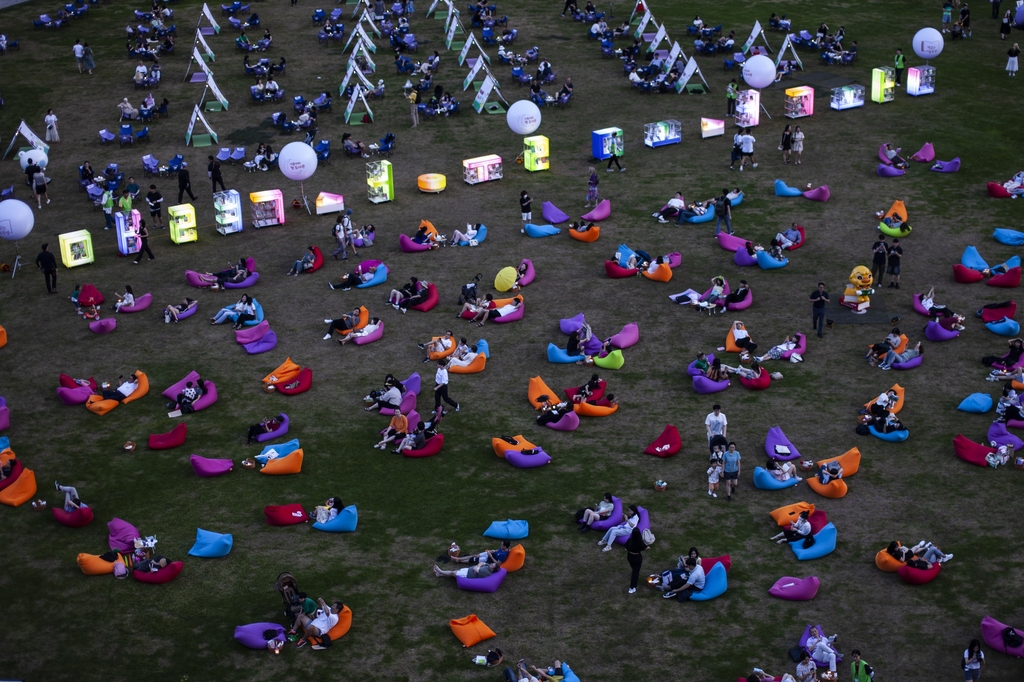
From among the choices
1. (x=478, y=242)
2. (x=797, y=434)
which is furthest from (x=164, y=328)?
(x=797, y=434)

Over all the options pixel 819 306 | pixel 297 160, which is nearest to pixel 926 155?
pixel 819 306

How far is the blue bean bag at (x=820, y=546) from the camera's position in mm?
25438

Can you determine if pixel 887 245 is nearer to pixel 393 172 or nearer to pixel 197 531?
pixel 393 172

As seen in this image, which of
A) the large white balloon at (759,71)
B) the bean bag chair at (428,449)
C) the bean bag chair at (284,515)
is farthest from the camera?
the large white balloon at (759,71)

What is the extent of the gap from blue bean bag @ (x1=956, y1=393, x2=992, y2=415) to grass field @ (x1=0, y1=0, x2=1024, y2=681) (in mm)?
338

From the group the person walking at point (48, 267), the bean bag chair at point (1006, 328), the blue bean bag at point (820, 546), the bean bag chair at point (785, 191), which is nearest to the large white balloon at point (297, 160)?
the person walking at point (48, 267)

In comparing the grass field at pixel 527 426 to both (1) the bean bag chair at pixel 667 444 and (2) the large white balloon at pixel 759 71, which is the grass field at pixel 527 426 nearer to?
(1) the bean bag chair at pixel 667 444

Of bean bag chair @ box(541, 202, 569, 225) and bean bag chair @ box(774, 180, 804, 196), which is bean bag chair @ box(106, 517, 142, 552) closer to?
bean bag chair @ box(541, 202, 569, 225)

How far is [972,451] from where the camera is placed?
28406 millimetres

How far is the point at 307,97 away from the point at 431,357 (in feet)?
79.9

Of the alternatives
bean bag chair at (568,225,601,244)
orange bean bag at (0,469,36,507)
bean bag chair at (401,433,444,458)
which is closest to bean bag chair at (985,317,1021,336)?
bean bag chair at (568,225,601,244)

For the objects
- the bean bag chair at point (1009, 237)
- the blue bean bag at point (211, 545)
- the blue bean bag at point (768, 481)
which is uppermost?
the blue bean bag at point (211, 545)

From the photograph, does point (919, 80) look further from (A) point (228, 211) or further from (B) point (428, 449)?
(B) point (428, 449)

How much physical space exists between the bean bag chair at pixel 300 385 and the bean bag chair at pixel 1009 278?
21041 millimetres
